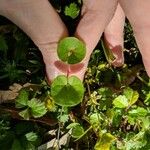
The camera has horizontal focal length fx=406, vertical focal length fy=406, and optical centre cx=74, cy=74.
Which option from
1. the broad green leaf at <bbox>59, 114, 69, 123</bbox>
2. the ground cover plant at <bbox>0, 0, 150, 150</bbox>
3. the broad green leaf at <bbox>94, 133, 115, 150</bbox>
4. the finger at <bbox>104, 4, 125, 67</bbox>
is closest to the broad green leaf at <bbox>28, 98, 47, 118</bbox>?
the ground cover plant at <bbox>0, 0, 150, 150</bbox>

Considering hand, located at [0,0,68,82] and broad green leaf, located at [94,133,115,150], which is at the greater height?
hand, located at [0,0,68,82]

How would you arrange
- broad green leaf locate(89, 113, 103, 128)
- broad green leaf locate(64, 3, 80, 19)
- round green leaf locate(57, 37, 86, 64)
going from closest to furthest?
round green leaf locate(57, 37, 86, 64) < broad green leaf locate(89, 113, 103, 128) < broad green leaf locate(64, 3, 80, 19)

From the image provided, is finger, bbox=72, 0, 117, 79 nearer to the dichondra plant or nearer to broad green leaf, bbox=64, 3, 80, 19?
the dichondra plant

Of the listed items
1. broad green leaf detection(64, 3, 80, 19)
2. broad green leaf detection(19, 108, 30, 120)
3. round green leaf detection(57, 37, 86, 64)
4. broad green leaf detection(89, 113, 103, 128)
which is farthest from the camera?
broad green leaf detection(64, 3, 80, 19)

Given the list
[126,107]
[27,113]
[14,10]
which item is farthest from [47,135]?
[14,10]

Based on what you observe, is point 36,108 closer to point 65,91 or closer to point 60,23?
point 65,91

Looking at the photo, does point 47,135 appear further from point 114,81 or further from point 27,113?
point 114,81
